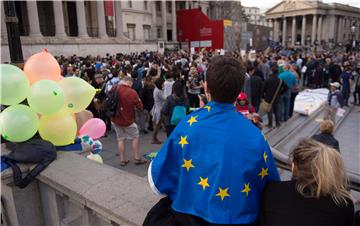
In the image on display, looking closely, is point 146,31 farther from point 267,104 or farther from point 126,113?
point 126,113

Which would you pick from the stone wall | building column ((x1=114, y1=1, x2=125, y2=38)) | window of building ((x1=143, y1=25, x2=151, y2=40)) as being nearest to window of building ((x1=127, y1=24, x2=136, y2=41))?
window of building ((x1=143, y1=25, x2=151, y2=40))

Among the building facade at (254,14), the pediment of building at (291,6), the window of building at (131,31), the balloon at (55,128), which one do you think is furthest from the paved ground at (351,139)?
the building facade at (254,14)

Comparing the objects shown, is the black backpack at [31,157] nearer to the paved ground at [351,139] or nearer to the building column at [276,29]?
the paved ground at [351,139]

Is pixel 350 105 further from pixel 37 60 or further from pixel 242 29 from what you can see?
pixel 242 29

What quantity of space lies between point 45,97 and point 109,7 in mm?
33844

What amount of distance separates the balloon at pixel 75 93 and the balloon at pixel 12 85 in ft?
1.44

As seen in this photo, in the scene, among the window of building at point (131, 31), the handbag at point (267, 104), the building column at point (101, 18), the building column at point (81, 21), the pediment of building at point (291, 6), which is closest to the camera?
the handbag at point (267, 104)

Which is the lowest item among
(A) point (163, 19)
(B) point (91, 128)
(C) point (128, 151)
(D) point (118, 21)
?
(C) point (128, 151)

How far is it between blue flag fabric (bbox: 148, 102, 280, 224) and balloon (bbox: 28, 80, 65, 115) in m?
1.75

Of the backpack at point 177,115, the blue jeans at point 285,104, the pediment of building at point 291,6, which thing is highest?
the pediment of building at point 291,6

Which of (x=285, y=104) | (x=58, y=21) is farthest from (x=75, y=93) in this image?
(x=58, y=21)

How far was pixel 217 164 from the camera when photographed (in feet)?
5.18

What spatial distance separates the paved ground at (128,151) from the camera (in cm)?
675

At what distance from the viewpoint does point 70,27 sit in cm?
3744
